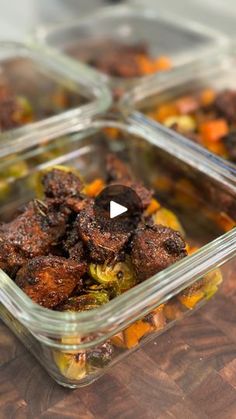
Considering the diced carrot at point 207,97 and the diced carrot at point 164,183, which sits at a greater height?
the diced carrot at point 207,97

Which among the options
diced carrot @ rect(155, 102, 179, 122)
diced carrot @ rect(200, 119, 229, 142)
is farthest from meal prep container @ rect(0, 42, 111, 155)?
diced carrot @ rect(200, 119, 229, 142)

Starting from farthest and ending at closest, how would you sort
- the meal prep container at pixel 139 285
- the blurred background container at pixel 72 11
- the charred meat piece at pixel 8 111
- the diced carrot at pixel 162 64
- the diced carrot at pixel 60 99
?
the blurred background container at pixel 72 11 < the diced carrot at pixel 162 64 < the diced carrot at pixel 60 99 < the charred meat piece at pixel 8 111 < the meal prep container at pixel 139 285

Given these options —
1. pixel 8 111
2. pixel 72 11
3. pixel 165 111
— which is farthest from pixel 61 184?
pixel 72 11

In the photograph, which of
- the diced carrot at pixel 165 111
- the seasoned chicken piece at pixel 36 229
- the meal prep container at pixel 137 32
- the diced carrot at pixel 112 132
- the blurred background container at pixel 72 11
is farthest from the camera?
the blurred background container at pixel 72 11

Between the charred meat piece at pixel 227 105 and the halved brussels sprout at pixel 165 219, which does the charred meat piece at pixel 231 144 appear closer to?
the charred meat piece at pixel 227 105

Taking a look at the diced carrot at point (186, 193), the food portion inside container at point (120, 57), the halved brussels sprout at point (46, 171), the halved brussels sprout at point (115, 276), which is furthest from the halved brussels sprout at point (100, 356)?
the food portion inside container at point (120, 57)

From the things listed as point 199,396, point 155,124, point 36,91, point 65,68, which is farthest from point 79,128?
point 199,396

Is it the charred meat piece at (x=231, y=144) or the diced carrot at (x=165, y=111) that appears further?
the diced carrot at (x=165, y=111)
